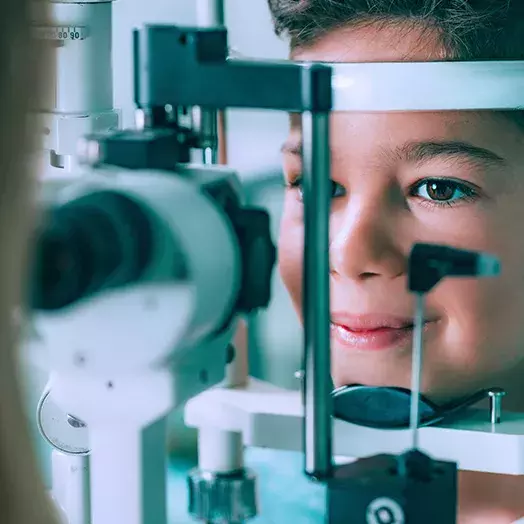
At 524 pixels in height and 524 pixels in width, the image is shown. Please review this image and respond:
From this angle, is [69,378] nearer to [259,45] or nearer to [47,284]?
[47,284]

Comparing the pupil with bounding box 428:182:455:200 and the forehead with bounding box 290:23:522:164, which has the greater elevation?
the forehead with bounding box 290:23:522:164

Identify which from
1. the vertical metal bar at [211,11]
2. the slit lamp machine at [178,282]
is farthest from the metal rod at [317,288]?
the vertical metal bar at [211,11]

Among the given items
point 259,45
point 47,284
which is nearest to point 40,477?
point 47,284

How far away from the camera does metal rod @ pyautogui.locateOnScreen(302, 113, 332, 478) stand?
0.61 metres

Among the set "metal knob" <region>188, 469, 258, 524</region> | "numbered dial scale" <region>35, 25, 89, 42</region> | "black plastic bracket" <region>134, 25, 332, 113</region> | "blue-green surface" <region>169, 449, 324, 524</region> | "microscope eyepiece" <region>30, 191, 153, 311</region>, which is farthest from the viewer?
"blue-green surface" <region>169, 449, 324, 524</region>

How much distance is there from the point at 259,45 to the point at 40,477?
851mm

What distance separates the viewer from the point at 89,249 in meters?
0.50

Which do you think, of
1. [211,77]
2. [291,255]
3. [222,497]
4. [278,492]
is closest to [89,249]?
[211,77]

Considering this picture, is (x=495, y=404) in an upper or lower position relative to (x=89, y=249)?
lower

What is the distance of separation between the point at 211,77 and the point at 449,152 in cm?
37

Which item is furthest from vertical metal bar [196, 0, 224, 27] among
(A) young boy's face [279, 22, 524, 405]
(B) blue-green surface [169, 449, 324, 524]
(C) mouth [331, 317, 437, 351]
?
(B) blue-green surface [169, 449, 324, 524]

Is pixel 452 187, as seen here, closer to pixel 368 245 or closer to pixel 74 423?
pixel 368 245

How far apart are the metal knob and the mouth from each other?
25 centimetres

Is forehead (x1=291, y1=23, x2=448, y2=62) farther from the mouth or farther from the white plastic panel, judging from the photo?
the mouth
